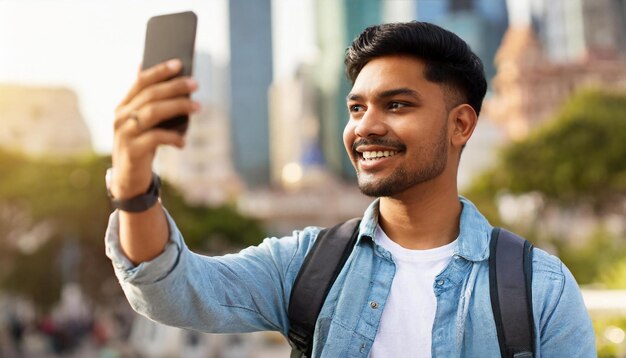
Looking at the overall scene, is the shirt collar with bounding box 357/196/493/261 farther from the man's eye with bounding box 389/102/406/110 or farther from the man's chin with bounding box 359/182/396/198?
the man's eye with bounding box 389/102/406/110

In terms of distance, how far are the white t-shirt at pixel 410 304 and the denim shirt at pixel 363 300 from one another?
0.03 m

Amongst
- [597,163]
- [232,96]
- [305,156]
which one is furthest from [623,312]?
[232,96]

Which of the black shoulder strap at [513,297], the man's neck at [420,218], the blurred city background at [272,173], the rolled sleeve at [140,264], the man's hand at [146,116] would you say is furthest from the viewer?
the blurred city background at [272,173]

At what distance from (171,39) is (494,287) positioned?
1219 millimetres

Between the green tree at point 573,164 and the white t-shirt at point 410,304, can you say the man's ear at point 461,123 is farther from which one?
the green tree at point 573,164

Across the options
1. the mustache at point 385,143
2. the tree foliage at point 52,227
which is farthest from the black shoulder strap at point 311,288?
the tree foliage at point 52,227

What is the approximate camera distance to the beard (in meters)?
2.82

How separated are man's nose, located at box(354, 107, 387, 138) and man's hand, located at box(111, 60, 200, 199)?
0.80 m

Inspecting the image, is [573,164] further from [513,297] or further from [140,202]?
[140,202]

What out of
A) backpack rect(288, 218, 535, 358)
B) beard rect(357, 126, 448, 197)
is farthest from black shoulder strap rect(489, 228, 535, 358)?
beard rect(357, 126, 448, 197)

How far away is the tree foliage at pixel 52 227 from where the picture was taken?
117 feet

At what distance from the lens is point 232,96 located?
15288 centimetres

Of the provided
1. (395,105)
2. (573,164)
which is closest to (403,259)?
(395,105)

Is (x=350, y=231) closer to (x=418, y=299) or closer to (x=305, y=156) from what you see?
(x=418, y=299)
